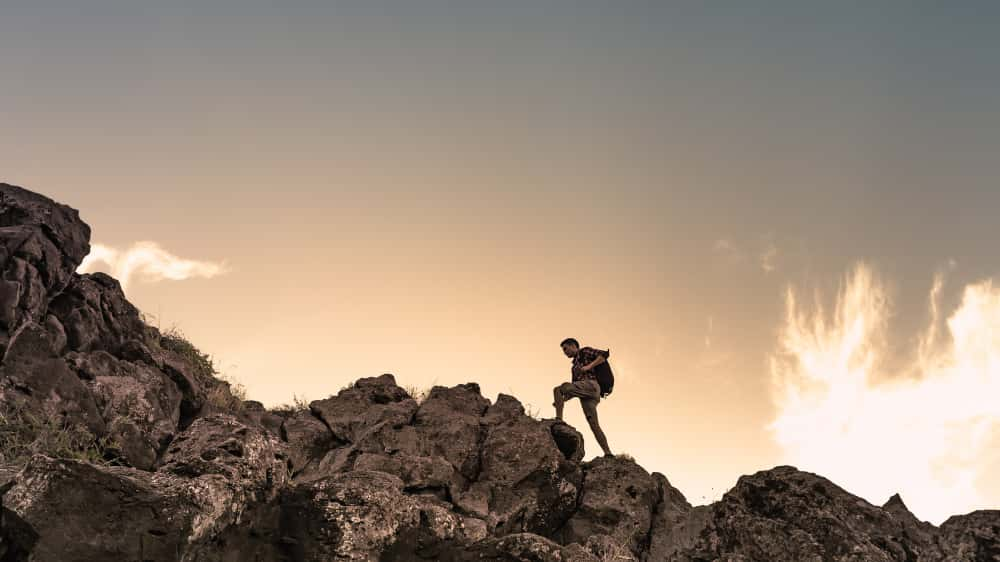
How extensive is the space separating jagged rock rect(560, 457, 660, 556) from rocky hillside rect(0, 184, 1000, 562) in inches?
2.2

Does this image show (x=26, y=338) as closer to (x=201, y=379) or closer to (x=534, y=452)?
(x=201, y=379)

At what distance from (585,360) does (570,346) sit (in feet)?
3.01

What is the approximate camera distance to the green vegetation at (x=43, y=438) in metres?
13.8

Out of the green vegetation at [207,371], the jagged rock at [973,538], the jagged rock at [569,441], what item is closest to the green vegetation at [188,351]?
the green vegetation at [207,371]

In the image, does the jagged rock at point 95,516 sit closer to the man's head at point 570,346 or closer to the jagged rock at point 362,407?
the jagged rock at point 362,407

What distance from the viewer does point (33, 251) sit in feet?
60.2

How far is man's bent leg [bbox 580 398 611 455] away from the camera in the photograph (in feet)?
79.8

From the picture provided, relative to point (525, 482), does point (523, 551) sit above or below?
below

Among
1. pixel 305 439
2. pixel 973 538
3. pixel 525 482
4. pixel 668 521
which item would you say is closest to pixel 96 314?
pixel 305 439

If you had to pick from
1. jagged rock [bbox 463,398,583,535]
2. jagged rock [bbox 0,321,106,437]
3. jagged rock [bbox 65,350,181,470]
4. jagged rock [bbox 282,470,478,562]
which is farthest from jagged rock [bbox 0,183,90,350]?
jagged rock [bbox 463,398,583,535]

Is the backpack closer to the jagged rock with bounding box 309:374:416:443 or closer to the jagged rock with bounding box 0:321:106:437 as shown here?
the jagged rock with bounding box 309:374:416:443

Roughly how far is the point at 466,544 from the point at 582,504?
11.3 meters

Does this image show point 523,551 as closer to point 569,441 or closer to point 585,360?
point 569,441

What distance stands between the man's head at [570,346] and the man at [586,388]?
0.37m
